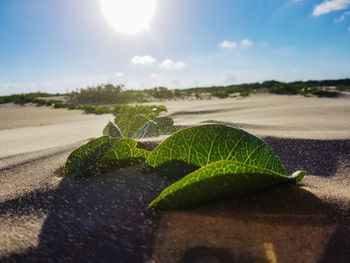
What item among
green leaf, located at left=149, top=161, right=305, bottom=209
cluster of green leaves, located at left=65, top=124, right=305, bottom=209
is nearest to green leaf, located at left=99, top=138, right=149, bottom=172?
cluster of green leaves, located at left=65, top=124, right=305, bottom=209

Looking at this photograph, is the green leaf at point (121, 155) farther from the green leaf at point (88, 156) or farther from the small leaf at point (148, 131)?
the small leaf at point (148, 131)

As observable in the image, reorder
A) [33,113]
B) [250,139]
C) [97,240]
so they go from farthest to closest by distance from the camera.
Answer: [33,113] → [250,139] → [97,240]

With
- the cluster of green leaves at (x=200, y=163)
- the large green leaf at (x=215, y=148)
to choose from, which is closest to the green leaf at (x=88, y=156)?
the cluster of green leaves at (x=200, y=163)

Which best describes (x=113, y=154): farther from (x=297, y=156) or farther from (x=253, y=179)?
(x=297, y=156)

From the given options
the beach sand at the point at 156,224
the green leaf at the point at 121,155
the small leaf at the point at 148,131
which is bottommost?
the beach sand at the point at 156,224

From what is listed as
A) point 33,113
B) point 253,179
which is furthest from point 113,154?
→ point 33,113

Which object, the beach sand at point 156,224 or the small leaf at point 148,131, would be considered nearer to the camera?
the beach sand at point 156,224

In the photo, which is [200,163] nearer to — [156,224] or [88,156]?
[156,224]
